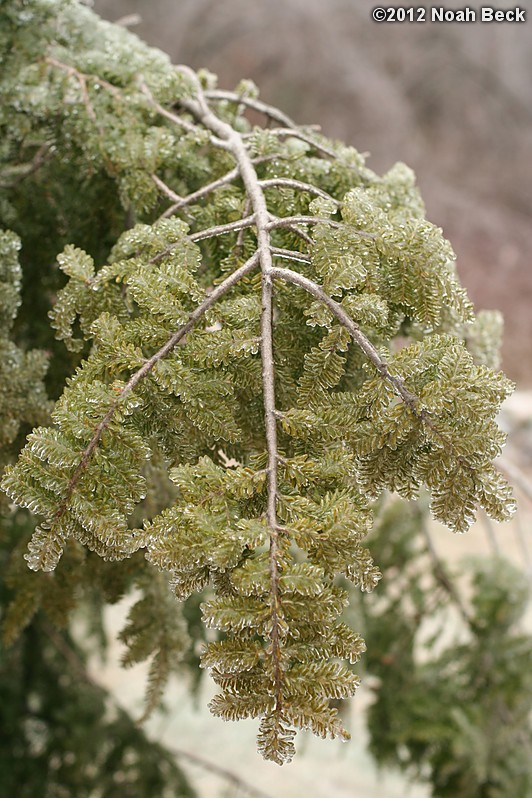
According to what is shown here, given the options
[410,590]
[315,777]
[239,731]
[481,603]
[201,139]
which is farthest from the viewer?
[239,731]

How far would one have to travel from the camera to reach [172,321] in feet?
2.05

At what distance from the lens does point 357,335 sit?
1.92 ft

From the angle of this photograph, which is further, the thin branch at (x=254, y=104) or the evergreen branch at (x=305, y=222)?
the thin branch at (x=254, y=104)

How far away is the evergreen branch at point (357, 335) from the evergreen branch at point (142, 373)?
1.6 inches

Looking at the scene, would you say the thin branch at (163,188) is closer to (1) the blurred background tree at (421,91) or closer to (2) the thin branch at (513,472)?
(2) the thin branch at (513,472)

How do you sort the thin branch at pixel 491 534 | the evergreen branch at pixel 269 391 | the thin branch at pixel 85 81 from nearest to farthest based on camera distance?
the evergreen branch at pixel 269 391 < the thin branch at pixel 85 81 < the thin branch at pixel 491 534

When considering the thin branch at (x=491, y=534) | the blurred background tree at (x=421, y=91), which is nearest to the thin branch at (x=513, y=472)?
the thin branch at (x=491, y=534)

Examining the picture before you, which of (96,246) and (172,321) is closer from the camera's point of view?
(172,321)

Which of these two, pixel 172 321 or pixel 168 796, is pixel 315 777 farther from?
pixel 172 321

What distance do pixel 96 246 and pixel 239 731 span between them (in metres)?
3.35

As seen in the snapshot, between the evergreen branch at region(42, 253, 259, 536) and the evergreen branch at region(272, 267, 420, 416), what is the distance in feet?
0.14

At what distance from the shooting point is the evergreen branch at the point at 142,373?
58 centimetres

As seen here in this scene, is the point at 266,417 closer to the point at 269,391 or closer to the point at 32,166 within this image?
the point at 269,391

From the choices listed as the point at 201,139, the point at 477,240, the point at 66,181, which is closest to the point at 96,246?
the point at 66,181
